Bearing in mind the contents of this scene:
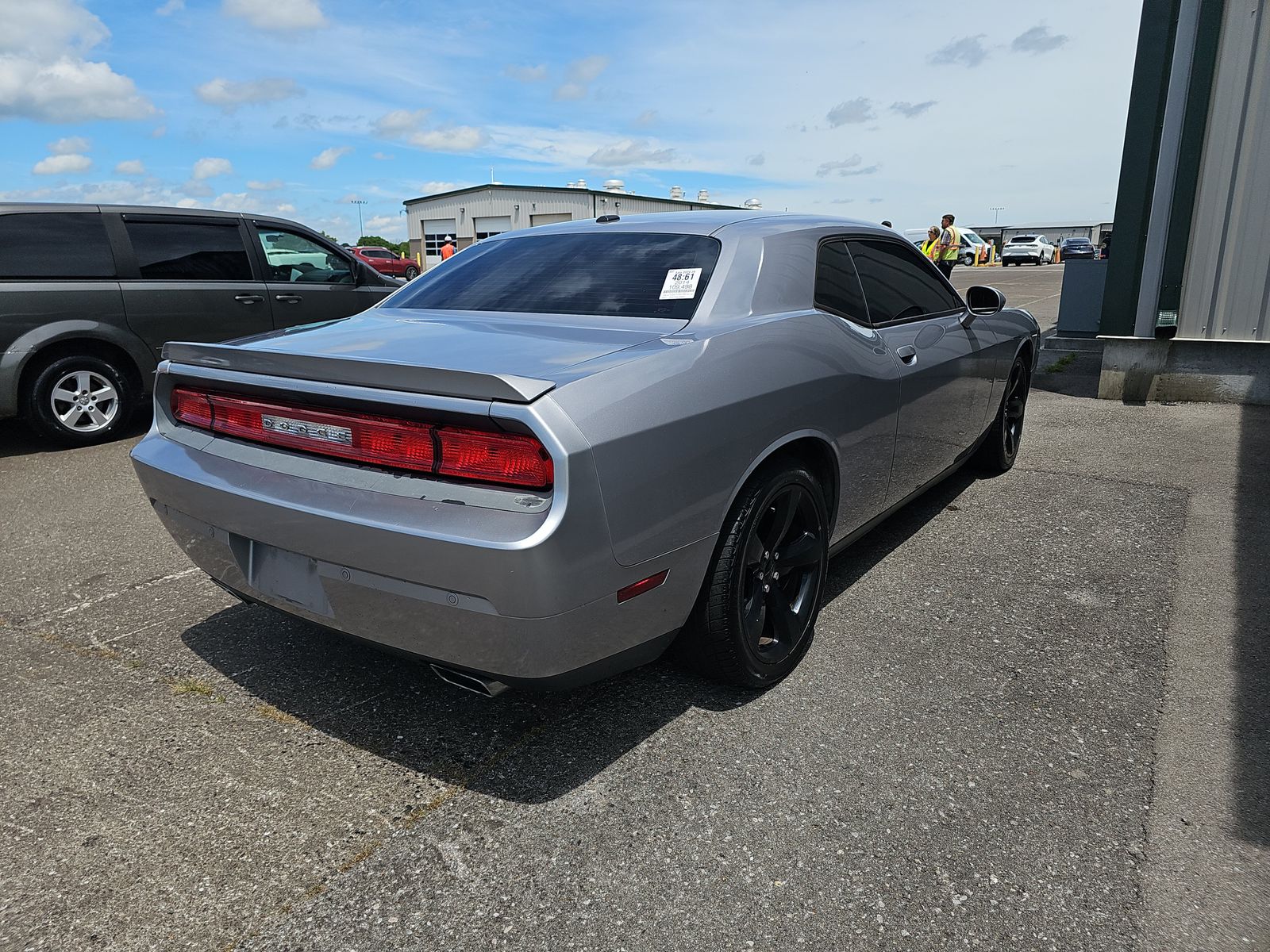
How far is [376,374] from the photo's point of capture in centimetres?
220

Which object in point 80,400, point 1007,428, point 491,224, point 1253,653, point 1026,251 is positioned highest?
point 491,224

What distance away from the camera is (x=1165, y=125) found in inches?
284

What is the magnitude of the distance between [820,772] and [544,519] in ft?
3.63

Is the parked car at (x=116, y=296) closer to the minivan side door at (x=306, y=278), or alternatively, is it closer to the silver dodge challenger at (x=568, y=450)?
the minivan side door at (x=306, y=278)

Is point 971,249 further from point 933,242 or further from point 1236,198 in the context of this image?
point 1236,198

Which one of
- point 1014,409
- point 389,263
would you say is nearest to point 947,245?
point 1014,409

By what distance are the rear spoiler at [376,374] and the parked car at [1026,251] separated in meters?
44.9

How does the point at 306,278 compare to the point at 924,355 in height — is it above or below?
above

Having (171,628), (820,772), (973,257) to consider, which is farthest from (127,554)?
(973,257)

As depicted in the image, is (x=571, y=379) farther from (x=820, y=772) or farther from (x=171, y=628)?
(x=171, y=628)

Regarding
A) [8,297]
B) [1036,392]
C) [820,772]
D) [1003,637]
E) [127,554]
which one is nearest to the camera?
[820,772]

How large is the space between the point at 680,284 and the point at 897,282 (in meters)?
1.41

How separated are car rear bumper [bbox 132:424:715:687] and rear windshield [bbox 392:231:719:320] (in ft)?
2.93

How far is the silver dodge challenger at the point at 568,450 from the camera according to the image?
2047 mm
